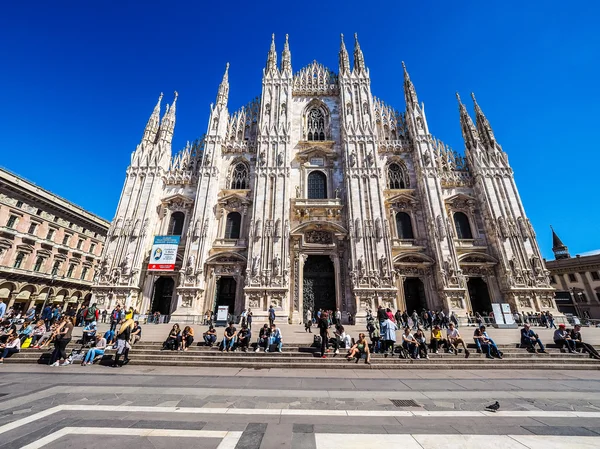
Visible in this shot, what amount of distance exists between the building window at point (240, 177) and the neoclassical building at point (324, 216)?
10 centimetres

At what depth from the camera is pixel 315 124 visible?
26406mm

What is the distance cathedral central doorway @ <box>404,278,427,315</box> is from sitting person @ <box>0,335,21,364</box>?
2121cm

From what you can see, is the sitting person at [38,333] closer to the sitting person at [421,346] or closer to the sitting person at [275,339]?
the sitting person at [275,339]

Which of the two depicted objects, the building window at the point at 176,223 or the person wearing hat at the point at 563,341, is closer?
the person wearing hat at the point at 563,341

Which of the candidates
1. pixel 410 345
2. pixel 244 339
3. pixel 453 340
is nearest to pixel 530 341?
pixel 453 340

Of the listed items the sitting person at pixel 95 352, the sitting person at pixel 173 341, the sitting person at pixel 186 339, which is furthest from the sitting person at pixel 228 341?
the sitting person at pixel 95 352

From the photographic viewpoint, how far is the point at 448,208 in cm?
2258

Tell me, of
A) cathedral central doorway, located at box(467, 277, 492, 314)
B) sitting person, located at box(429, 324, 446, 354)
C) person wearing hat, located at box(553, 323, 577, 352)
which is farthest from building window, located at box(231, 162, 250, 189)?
person wearing hat, located at box(553, 323, 577, 352)

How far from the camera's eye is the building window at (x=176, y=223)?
73.5ft

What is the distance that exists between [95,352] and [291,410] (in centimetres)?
811

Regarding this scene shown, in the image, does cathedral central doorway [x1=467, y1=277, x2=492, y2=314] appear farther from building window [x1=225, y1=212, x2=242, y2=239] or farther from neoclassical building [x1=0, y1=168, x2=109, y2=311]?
neoclassical building [x1=0, y1=168, x2=109, y2=311]

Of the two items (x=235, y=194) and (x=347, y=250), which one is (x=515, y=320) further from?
(x=235, y=194)

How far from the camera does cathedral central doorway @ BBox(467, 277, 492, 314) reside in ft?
65.2

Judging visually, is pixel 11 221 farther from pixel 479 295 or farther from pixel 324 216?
pixel 479 295
